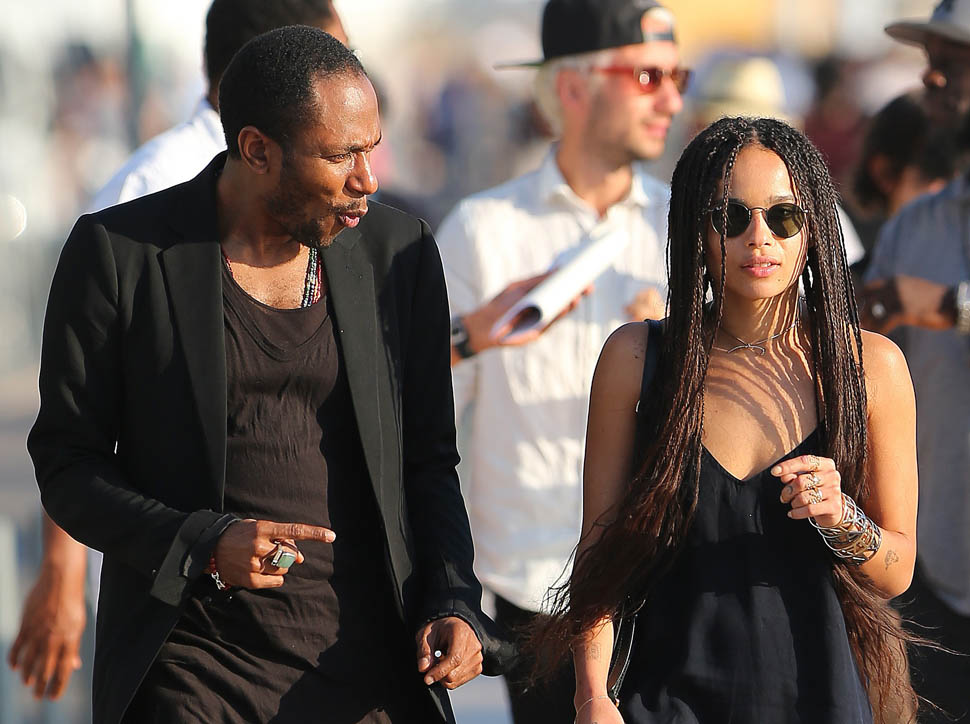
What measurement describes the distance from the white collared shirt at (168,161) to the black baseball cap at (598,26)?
1.36 metres

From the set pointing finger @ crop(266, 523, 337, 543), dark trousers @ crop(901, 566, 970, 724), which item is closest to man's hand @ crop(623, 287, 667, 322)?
dark trousers @ crop(901, 566, 970, 724)

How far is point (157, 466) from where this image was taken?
9.39ft

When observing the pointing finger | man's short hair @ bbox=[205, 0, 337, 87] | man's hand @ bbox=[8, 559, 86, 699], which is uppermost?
man's short hair @ bbox=[205, 0, 337, 87]

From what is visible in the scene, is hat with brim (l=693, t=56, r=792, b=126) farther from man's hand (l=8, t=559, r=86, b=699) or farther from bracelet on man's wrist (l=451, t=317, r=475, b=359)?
man's hand (l=8, t=559, r=86, b=699)

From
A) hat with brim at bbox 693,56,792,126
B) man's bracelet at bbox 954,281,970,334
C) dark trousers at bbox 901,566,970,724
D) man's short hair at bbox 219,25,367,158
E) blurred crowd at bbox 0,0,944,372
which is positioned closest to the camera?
man's short hair at bbox 219,25,367,158

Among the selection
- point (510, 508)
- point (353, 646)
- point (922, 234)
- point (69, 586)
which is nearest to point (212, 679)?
point (353, 646)

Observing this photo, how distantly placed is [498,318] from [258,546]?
5.74ft

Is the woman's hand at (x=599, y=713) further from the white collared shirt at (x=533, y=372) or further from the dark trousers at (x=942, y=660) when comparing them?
the dark trousers at (x=942, y=660)

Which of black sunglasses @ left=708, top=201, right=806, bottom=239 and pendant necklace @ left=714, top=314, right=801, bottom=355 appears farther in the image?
pendant necklace @ left=714, top=314, right=801, bottom=355

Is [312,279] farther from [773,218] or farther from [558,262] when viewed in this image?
[558,262]

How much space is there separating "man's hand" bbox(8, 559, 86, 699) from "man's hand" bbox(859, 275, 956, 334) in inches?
86.2

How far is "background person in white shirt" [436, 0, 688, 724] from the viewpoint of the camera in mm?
4645

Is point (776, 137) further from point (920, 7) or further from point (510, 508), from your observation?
point (920, 7)

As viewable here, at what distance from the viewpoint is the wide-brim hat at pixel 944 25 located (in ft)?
15.7
